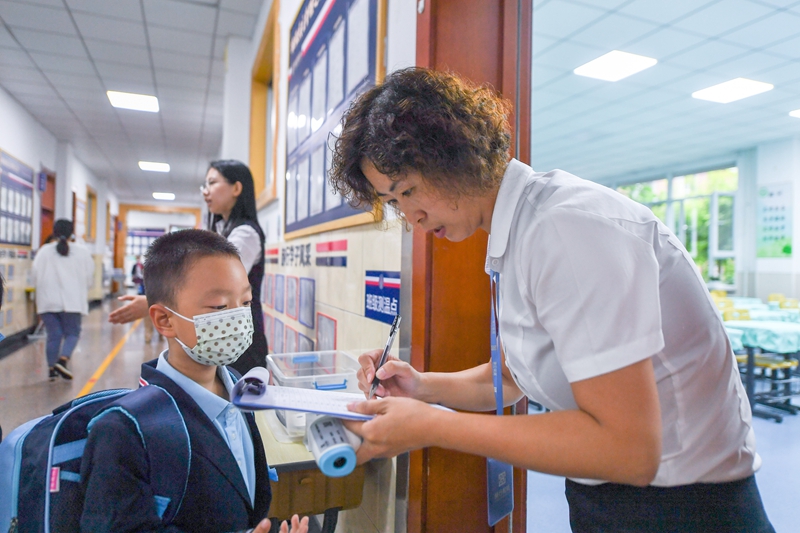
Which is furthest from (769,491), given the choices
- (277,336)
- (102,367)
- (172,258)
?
(102,367)

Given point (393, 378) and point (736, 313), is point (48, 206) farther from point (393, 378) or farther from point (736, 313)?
point (736, 313)

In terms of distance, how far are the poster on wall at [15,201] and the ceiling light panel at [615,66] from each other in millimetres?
7548

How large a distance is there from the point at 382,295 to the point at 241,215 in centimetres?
102

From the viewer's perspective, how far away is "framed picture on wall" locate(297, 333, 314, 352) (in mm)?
2706

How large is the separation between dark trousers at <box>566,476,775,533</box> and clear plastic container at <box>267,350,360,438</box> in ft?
2.80

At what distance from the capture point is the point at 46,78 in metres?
6.68

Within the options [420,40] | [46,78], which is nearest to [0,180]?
[46,78]

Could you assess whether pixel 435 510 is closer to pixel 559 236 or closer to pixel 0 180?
pixel 559 236

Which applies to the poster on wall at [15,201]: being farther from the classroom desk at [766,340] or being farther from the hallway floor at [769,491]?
the classroom desk at [766,340]

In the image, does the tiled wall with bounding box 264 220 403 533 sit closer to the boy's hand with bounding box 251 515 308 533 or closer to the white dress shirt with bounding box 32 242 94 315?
the boy's hand with bounding box 251 515 308 533

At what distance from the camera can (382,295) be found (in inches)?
68.9

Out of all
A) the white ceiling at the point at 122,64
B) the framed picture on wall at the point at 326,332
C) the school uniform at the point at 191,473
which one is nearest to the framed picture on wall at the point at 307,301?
the framed picture on wall at the point at 326,332

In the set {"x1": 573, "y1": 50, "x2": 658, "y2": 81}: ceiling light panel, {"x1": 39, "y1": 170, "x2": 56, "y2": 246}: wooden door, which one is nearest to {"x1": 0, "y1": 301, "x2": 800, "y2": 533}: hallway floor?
{"x1": 39, "y1": 170, "x2": 56, "y2": 246}: wooden door

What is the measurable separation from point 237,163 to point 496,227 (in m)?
1.89
